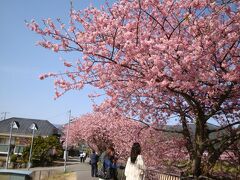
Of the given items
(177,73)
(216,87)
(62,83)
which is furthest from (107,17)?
(216,87)

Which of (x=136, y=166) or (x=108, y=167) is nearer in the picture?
(x=136, y=166)

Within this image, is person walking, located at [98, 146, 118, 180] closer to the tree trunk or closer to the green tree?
the tree trunk

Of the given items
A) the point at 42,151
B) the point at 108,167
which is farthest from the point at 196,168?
the point at 42,151

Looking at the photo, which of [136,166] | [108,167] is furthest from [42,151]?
[136,166]

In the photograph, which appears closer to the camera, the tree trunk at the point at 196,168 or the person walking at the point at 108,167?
the tree trunk at the point at 196,168

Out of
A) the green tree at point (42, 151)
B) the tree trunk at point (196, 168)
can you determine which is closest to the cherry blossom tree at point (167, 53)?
the tree trunk at point (196, 168)

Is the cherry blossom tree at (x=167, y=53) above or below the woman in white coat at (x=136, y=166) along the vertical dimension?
above

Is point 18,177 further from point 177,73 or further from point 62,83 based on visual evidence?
point 177,73

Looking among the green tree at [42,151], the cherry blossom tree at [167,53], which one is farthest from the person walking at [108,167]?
the green tree at [42,151]

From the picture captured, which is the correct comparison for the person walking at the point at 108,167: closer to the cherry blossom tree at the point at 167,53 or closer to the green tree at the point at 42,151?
the cherry blossom tree at the point at 167,53

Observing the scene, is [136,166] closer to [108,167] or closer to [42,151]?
[108,167]

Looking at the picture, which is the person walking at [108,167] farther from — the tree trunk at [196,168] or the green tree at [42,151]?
the green tree at [42,151]

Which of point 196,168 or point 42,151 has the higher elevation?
point 42,151

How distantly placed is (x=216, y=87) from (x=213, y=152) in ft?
6.52
